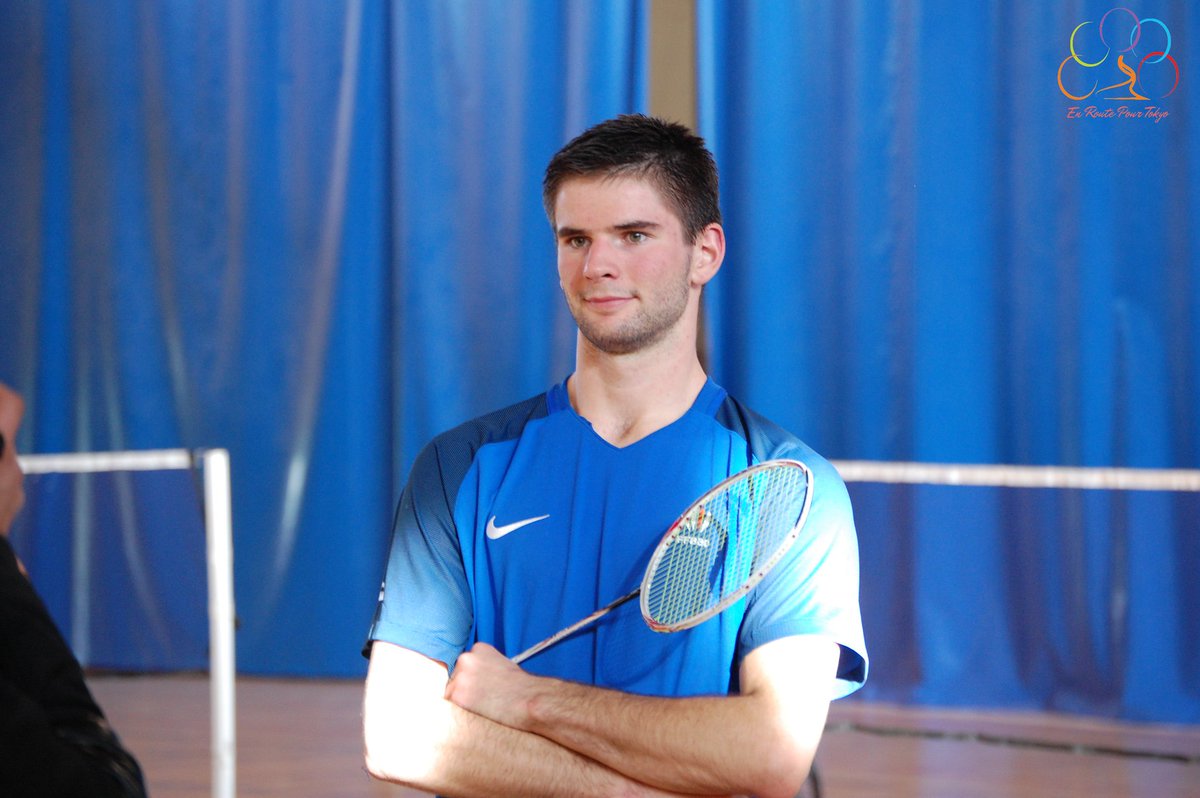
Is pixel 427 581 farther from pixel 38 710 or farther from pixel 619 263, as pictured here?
pixel 38 710

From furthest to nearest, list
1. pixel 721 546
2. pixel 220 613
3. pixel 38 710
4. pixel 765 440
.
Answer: pixel 220 613 < pixel 765 440 < pixel 721 546 < pixel 38 710

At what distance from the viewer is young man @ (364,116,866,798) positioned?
149cm

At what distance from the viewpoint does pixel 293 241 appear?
4.25 metres

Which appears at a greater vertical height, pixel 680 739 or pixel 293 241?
pixel 293 241

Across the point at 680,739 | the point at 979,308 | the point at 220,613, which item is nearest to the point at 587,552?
the point at 680,739

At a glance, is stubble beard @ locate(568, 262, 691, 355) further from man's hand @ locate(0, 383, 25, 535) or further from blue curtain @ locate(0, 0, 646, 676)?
blue curtain @ locate(0, 0, 646, 676)

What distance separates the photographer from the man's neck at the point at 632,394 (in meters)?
1.71

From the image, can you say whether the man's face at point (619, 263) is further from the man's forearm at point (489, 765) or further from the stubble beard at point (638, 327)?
the man's forearm at point (489, 765)

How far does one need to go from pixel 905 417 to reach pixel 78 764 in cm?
305

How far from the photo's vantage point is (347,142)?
4.20 meters

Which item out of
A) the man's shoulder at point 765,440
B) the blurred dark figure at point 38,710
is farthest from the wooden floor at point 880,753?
the blurred dark figure at point 38,710

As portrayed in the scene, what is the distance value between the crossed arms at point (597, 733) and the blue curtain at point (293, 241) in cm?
242

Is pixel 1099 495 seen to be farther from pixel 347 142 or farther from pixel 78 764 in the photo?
pixel 78 764

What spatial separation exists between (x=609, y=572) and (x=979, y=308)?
2.24 meters
